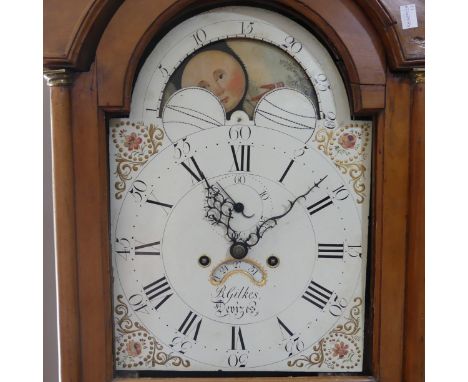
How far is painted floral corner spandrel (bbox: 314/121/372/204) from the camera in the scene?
0.97 meters

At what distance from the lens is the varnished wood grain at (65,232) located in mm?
906

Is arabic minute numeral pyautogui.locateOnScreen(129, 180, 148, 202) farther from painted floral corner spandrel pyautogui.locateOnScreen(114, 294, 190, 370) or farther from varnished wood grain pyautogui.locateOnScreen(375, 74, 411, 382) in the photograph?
varnished wood grain pyautogui.locateOnScreen(375, 74, 411, 382)

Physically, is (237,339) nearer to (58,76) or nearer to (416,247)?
(416,247)

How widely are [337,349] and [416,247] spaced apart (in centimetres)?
24

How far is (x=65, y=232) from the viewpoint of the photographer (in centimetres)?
92

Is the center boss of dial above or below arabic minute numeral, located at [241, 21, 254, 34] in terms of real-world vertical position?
below

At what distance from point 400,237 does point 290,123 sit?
276 millimetres

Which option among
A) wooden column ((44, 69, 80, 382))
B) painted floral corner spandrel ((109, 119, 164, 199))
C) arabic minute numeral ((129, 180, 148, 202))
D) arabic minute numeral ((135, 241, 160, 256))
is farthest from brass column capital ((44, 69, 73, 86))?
arabic minute numeral ((135, 241, 160, 256))

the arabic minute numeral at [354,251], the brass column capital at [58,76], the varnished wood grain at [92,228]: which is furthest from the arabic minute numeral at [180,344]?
the brass column capital at [58,76]

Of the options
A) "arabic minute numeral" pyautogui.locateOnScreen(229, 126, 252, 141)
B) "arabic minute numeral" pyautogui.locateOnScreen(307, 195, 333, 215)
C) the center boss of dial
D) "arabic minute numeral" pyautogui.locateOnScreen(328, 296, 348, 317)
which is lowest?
"arabic minute numeral" pyautogui.locateOnScreen(328, 296, 348, 317)

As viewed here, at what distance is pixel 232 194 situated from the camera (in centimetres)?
97

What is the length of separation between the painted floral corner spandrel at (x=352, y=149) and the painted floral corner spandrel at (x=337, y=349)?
0.74 ft

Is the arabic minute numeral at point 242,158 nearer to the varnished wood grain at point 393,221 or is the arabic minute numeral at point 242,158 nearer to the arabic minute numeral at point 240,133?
the arabic minute numeral at point 240,133

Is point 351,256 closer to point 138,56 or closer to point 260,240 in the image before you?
point 260,240
